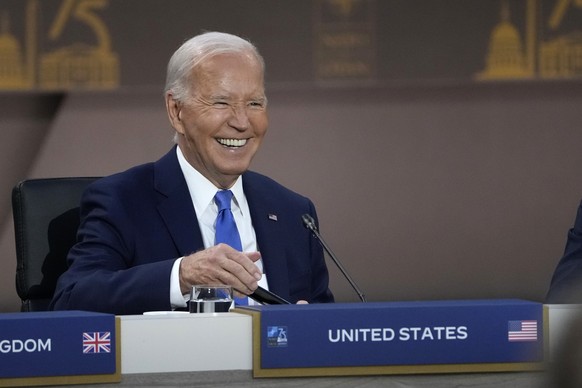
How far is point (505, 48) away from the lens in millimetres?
5996

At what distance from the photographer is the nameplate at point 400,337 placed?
1.58 meters

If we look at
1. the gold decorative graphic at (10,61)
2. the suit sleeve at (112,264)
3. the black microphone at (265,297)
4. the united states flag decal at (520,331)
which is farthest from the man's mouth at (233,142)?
the gold decorative graphic at (10,61)

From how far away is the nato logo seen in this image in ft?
5.15

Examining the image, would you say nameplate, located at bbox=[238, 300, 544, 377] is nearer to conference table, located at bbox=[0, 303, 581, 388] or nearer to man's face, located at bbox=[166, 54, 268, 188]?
conference table, located at bbox=[0, 303, 581, 388]

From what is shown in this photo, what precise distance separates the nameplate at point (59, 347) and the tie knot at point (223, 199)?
117 cm

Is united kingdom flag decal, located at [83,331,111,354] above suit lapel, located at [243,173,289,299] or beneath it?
beneath

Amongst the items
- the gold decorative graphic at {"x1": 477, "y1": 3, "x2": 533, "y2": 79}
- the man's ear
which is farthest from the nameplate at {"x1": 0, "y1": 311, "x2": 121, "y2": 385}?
the gold decorative graphic at {"x1": 477, "y1": 3, "x2": 533, "y2": 79}

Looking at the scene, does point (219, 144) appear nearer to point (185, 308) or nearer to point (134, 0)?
point (185, 308)

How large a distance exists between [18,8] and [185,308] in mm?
3996

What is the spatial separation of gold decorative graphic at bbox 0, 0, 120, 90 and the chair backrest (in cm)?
316

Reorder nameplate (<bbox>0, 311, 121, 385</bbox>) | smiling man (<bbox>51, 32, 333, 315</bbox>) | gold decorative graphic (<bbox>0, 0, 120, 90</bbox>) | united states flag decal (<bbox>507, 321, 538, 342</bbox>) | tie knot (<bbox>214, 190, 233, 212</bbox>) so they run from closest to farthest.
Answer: nameplate (<bbox>0, 311, 121, 385</bbox>)
united states flag decal (<bbox>507, 321, 538, 342</bbox>)
smiling man (<bbox>51, 32, 333, 315</bbox>)
tie knot (<bbox>214, 190, 233, 212</bbox>)
gold decorative graphic (<bbox>0, 0, 120, 90</bbox>)

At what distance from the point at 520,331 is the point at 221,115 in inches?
49.7

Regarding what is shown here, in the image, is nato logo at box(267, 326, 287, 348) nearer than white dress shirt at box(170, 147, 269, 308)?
Yes

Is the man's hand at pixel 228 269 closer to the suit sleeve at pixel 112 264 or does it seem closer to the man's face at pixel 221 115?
the suit sleeve at pixel 112 264
